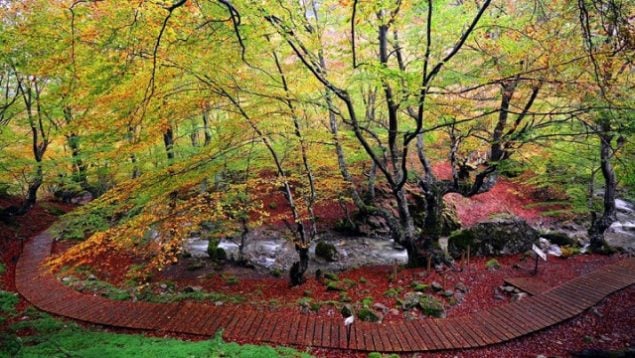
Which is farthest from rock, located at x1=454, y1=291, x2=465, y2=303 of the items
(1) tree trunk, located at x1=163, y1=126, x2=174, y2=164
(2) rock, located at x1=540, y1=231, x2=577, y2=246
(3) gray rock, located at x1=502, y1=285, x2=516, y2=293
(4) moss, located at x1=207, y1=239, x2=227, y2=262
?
(4) moss, located at x1=207, y1=239, x2=227, y2=262

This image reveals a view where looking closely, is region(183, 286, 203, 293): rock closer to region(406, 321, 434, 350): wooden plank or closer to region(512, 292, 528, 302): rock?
region(406, 321, 434, 350): wooden plank

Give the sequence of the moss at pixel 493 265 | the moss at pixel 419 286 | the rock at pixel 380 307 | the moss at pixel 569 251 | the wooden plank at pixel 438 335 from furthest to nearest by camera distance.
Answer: the moss at pixel 569 251
the moss at pixel 493 265
the moss at pixel 419 286
the rock at pixel 380 307
the wooden plank at pixel 438 335

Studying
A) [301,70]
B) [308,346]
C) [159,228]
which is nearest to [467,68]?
[301,70]

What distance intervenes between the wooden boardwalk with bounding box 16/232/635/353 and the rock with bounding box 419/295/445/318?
0.37m

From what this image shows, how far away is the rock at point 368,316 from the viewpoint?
6.61 metres

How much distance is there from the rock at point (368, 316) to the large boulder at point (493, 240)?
5.01 metres

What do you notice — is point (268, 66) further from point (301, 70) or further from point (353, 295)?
point (353, 295)

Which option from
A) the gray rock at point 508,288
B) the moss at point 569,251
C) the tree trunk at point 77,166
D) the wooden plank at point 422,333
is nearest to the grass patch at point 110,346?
the wooden plank at point 422,333

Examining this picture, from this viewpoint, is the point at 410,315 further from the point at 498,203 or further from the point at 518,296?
the point at 498,203

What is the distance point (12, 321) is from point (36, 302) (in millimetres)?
Answer: 964

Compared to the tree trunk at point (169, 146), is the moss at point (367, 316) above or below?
below

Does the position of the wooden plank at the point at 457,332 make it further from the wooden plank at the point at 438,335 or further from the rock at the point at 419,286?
the rock at the point at 419,286

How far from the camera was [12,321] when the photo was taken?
6.92m

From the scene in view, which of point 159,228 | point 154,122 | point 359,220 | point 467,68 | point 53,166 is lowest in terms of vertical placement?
point 359,220
